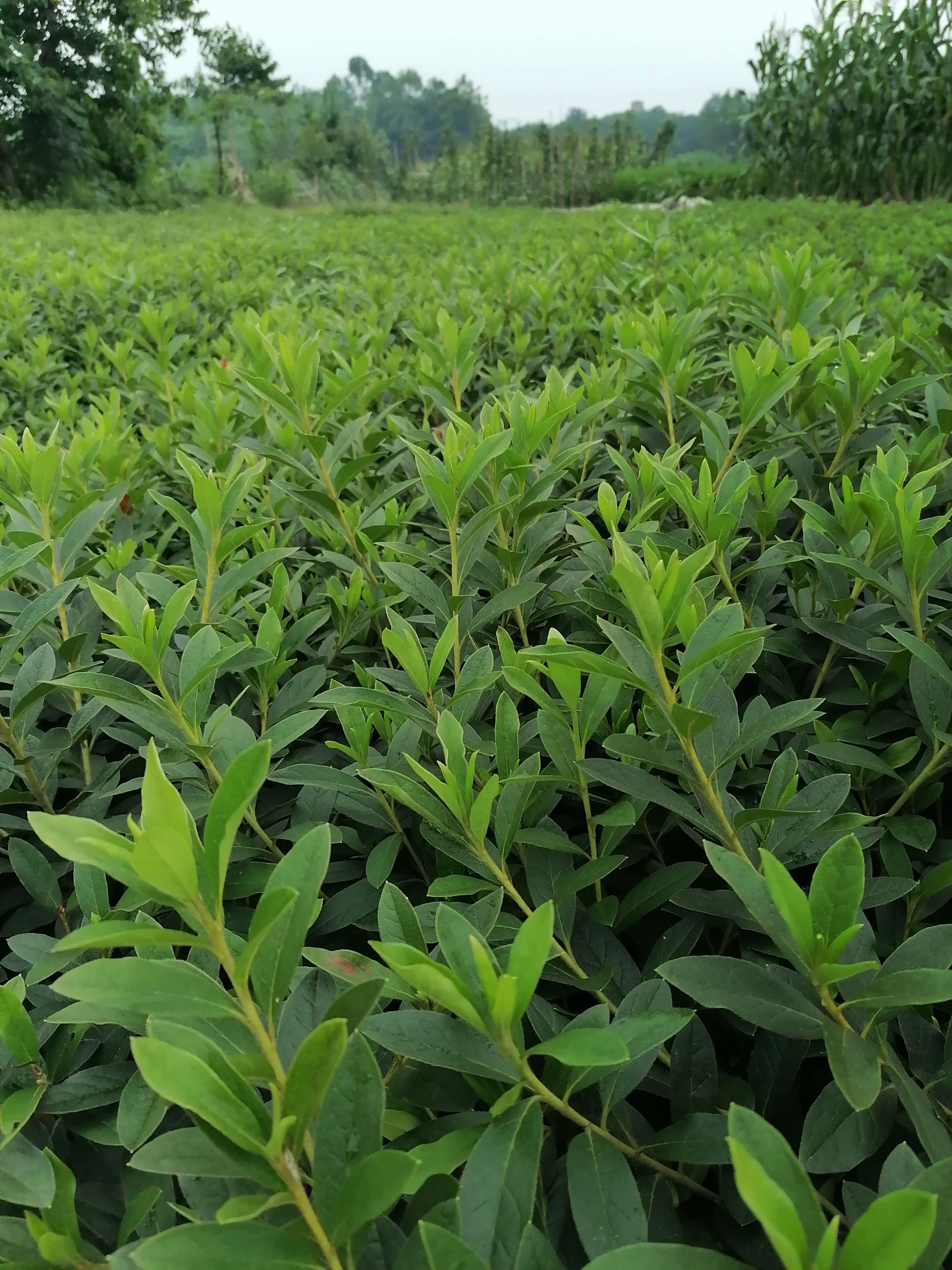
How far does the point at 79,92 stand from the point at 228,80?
12.1 meters

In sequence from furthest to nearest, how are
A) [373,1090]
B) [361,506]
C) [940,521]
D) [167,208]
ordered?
[167,208] < [361,506] < [940,521] < [373,1090]

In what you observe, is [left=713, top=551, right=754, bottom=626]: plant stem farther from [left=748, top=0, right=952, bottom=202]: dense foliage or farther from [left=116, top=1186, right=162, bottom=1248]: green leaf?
[left=748, top=0, right=952, bottom=202]: dense foliage

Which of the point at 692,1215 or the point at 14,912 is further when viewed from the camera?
the point at 14,912

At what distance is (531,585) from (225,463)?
97 centimetres

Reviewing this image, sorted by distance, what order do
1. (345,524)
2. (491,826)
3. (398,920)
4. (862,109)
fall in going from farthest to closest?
(862,109) < (345,524) < (491,826) < (398,920)

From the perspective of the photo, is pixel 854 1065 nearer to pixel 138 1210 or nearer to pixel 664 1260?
pixel 664 1260

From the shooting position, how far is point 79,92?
1027 inches

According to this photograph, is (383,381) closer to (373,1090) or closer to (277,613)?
(277,613)

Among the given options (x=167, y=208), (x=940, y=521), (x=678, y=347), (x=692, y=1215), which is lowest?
(x=692, y=1215)

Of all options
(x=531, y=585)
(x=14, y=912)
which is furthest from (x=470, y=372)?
(x=14, y=912)

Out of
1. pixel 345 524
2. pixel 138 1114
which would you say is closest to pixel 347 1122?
pixel 138 1114

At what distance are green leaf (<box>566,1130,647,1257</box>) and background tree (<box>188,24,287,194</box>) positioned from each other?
3887cm

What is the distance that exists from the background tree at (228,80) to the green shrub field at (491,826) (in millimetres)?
37667

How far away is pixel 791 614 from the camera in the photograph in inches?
56.1
